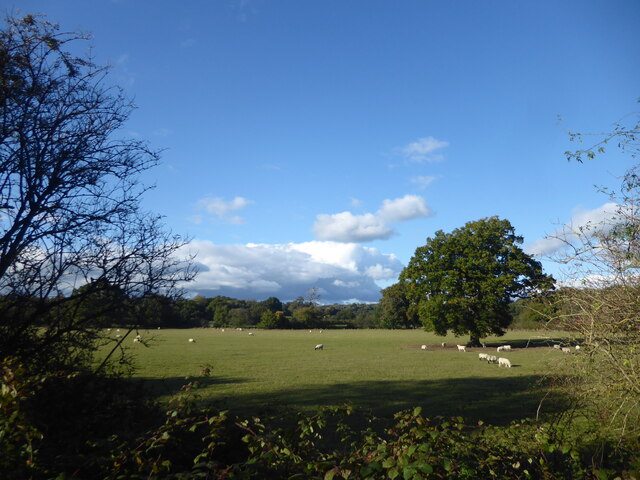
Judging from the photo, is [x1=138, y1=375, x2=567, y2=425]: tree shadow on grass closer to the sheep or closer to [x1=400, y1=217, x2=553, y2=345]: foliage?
the sheep

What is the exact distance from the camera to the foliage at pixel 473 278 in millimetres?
35812

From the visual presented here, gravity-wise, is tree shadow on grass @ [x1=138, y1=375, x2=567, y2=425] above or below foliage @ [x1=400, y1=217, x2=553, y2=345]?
below

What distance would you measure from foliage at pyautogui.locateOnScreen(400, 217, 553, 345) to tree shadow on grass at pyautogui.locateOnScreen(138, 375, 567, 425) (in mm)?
16266

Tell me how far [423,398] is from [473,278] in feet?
82.2

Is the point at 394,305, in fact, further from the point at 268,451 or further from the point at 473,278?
the point at 268,451

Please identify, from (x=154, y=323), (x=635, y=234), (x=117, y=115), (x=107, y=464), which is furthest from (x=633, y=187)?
(x=117, y=115)

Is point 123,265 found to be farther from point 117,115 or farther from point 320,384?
point 320,384

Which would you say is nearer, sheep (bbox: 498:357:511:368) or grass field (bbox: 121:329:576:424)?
grass field (bbox: 121:329:576:424)

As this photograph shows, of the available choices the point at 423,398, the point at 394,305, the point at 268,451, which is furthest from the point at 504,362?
the point at 394,305

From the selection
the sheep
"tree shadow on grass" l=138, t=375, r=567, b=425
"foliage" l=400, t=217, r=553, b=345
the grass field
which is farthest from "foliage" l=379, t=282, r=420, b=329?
"tree shadow on grass" l=138, t=375, r=567, b=425

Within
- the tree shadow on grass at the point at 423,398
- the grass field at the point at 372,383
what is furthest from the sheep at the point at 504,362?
the tree shadow on grass at the point at 423,398

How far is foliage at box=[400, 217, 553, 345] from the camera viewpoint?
35.8m

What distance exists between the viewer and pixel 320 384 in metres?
18.7

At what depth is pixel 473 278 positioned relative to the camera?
1483 inches
